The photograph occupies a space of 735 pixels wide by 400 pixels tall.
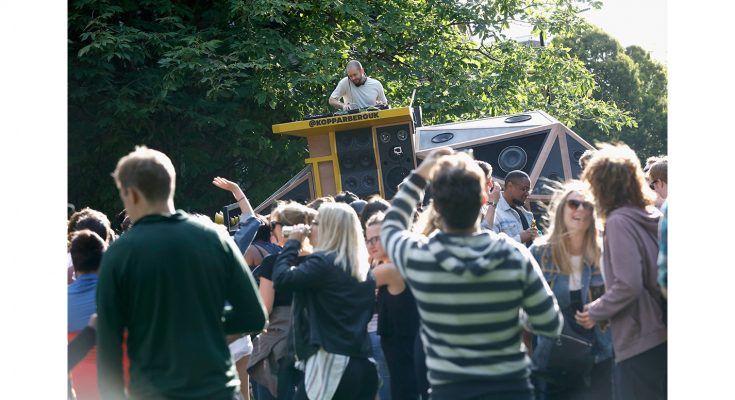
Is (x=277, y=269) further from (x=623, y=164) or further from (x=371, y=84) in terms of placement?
(x=371, y=84)

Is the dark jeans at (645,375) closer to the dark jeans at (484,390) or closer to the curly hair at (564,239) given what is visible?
the curly hair at (564,239)

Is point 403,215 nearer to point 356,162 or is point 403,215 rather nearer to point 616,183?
point 616,183

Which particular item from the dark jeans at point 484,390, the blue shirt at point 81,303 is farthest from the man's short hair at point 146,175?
the dark jeans at point 484,390

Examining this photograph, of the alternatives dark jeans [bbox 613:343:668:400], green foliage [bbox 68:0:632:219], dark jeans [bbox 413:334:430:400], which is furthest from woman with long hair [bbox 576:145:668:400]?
green foliage [bbox 68:0:632:219]

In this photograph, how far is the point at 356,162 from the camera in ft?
32.4

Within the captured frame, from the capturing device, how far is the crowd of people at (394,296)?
354 centimetres

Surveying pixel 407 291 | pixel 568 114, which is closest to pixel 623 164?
pixel 407 291

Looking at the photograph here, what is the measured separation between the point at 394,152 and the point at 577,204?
5160 mm

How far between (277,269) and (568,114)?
593 inches

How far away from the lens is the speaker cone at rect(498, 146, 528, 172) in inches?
404

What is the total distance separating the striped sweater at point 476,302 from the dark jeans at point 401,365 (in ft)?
6.55

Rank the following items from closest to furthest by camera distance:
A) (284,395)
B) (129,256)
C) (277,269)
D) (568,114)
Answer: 1. (129,256)
2. (277,269)
3. (284,395)
4. (568,114)

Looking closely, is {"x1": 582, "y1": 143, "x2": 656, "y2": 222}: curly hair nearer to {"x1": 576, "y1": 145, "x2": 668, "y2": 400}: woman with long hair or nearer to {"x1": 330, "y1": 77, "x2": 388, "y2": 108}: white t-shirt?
{"x1": 576, "y1": 145, "x2": 668, "y2": 400}: woman with long hair

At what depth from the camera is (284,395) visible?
5.58m
